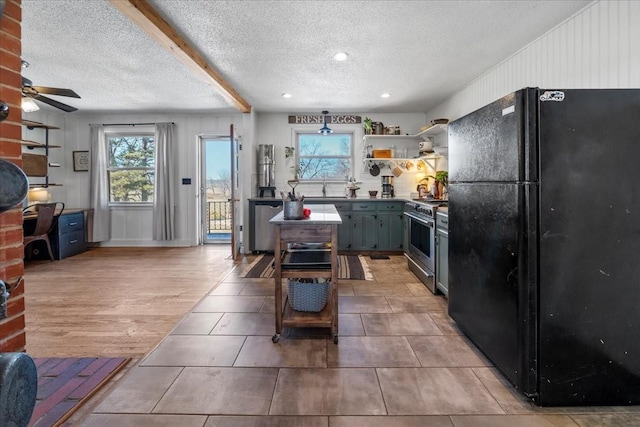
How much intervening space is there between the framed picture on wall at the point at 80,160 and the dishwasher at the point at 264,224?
3463 mm

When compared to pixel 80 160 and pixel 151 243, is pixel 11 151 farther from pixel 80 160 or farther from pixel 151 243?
pixel 80 160

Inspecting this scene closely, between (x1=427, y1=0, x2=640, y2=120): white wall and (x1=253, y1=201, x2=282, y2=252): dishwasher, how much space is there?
360cm

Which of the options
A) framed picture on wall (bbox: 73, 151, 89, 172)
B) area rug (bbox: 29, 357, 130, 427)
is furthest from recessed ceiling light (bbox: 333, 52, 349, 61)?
framed picture on wall (bbox: 73, 151, 89, 172)

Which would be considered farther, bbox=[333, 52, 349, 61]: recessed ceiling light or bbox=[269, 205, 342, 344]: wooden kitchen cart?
bbox=[333, 52, 349, 61]: recessed ceiling light

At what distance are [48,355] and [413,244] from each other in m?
3.67

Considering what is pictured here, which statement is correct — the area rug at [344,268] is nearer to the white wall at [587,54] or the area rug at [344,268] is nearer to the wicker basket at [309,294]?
the wicker basket at [309,294]

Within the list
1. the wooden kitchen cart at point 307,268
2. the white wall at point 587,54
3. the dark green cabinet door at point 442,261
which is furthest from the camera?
the dark green cabinet door at point 442,261

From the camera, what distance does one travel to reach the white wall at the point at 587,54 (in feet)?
7.35

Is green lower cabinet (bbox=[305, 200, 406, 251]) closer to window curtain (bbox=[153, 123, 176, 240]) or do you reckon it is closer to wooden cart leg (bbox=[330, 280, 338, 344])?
window curtain (bbox=[153, 123, 176, 240])

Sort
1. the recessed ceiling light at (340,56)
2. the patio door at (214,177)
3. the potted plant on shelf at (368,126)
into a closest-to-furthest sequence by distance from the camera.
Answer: the recessed ceiling light at (340,56) < the potted plant on shelf at (368,126) < the patio door at (214,177)

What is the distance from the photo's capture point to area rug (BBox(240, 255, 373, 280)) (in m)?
4.30

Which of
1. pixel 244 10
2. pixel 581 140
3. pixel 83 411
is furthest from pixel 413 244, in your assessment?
pixel 83 411

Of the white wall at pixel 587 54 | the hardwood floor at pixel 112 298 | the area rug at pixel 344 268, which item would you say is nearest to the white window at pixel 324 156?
the area rug at pixel 344 268

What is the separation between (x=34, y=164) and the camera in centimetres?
538
